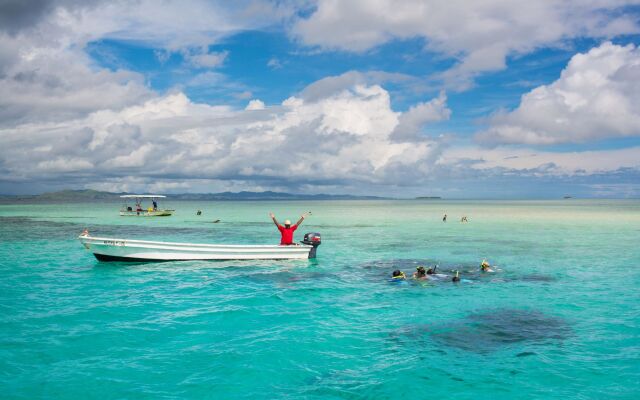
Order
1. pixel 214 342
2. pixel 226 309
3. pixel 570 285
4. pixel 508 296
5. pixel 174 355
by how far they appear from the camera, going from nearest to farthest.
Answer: pixel 174 355, pixel 214 342, pixel 226 309, pixel 508 296, pixel 570 285

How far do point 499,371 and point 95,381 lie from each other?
11118 millimetres

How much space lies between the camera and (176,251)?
30828 mm

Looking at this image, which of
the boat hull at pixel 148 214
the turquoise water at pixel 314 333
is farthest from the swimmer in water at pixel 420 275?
the boat hull at pixel 148 214

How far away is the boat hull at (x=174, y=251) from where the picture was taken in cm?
A: 3020

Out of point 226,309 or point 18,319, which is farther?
point 226,309

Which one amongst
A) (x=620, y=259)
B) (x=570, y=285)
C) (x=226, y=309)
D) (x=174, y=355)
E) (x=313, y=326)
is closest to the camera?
(x=174, y=355)

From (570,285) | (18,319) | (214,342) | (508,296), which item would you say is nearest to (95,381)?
(214,342)

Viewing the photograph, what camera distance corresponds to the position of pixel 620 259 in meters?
33.5

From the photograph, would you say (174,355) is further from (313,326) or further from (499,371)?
(499,371)

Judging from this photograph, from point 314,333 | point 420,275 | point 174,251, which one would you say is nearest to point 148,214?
point 174,251

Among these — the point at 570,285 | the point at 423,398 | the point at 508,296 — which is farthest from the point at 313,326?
the point at 570,285

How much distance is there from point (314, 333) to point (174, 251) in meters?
17.7

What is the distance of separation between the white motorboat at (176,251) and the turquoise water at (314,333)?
4.16 feet

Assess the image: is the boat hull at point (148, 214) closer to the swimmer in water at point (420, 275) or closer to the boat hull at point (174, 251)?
the boat hull at point (174, 251)
